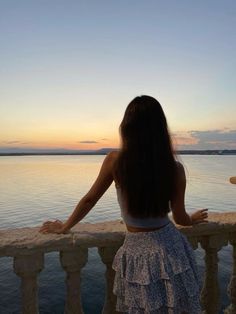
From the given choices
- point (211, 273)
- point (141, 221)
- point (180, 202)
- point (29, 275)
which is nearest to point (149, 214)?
point (141, 221)

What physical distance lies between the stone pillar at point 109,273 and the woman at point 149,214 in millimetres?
456

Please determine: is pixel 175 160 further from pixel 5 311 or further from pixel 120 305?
pixel 5 311

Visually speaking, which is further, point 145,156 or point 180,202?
point 180,202

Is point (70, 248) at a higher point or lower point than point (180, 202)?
lower

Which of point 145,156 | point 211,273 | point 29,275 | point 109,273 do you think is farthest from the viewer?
point 211,273

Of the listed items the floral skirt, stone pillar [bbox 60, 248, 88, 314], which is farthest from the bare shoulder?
stone pillar [bbox 60, 248, 88, 314]

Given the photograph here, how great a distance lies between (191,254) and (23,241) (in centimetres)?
130

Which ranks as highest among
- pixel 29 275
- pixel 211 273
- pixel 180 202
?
pixel 180 202

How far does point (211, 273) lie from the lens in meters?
3.61

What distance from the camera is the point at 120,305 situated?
106 inches

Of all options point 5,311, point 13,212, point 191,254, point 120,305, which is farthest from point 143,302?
point 13,212

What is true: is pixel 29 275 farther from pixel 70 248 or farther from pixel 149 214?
pixel 149 214

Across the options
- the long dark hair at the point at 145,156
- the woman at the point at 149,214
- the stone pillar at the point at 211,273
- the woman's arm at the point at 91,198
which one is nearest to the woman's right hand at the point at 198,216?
the stone pillar at the point at 211,273

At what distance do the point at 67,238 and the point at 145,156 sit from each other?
40.8 inches
